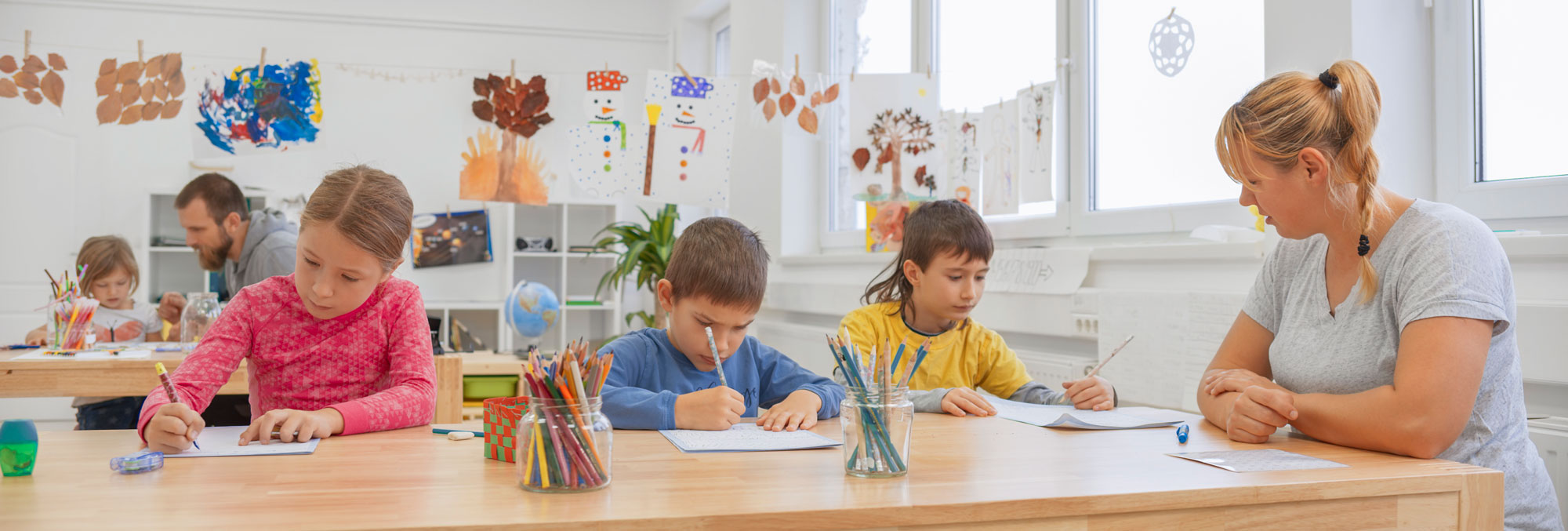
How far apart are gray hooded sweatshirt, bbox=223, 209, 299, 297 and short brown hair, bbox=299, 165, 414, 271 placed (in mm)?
1577

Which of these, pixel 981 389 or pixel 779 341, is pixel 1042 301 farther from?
pixel 779 341

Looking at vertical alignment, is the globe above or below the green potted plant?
below

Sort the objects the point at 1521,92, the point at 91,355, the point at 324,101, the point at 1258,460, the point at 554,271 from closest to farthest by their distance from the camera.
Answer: the point at 1258,460
the point at 1521,92
the point at 91,355
the point at 324,101
the point at 554,271

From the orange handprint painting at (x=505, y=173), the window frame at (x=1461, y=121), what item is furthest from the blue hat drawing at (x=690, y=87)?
the window frame at (x=1461, y=121)

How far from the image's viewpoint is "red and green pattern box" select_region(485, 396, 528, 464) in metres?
1.17

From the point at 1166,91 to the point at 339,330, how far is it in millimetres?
2098

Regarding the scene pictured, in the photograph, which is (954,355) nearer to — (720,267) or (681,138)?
A: (720,267)

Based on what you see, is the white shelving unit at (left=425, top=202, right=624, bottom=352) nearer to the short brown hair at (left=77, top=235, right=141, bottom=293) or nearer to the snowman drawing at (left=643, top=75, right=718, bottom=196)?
the short brown hair at (left=77, top=235, right=141, bottom=293)

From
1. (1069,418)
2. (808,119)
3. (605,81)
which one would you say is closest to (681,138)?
(605,81)

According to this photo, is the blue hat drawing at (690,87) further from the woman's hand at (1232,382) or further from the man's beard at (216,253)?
the woman's hand at (1232,382)

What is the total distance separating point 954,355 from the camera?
2.06 m

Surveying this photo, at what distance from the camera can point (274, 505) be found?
933 millimetres

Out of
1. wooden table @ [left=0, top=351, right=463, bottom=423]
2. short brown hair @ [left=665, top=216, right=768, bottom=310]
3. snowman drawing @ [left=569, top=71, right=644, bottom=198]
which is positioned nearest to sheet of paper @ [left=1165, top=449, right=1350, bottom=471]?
short brown hair @ [left=665, top=216, right=768, bottom=310]

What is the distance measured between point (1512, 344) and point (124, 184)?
6.06 metres
